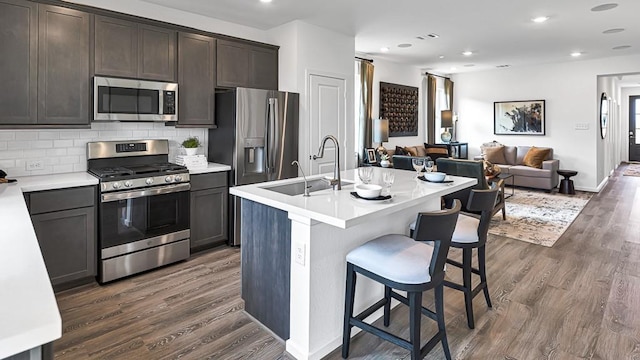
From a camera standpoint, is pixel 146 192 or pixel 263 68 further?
pixel 263 68

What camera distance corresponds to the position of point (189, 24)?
4305mm

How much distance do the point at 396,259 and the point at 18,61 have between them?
3286mm

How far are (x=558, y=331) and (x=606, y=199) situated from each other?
19.8 ft

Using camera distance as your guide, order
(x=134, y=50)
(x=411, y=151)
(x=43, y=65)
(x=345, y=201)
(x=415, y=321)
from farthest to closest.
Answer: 1. (x=411, y=151)
2. (x=134, y=50)
3. (x=43, y=65)
4. (x=345, y=201)
5. (x=415, y=321)

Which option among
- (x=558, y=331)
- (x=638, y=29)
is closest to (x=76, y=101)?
(x=558, y=331)

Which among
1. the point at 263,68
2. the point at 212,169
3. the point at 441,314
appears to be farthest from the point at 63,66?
the point at 441,314

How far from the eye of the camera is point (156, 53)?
12.6 ft

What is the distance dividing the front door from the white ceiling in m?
7.97

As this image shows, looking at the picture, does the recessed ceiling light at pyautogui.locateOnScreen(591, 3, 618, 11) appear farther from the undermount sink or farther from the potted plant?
the potted plant

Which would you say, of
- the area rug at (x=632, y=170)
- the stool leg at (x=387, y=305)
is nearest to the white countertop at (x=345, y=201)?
the stool leg at (x=387, y=305)

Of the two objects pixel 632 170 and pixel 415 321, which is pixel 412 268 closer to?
pixel 415 321

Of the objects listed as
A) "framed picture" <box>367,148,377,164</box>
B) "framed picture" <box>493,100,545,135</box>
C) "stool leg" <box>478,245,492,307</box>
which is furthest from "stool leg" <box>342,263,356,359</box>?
"framed picture" <box>493,100,545,135</box>

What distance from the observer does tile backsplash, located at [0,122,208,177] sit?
3.35 metres

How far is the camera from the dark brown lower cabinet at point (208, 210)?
396 centimetres
